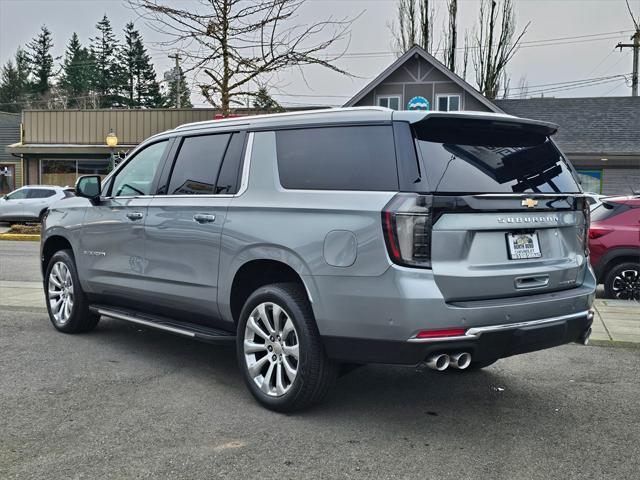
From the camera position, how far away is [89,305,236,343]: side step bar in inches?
194

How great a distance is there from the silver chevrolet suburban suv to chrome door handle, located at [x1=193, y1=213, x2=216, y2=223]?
0.04ft

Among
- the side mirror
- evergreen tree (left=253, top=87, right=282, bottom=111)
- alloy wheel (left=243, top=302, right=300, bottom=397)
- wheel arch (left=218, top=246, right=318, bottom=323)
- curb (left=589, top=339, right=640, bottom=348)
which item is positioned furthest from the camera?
evergreen tree (left=253, top=87, right=282, bottom=111)

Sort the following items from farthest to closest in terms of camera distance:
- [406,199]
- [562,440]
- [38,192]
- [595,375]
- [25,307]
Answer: [38,192] → [25,307] → [595,375] → [562,440] → [406,199]

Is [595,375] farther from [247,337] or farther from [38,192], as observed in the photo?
[38,192]

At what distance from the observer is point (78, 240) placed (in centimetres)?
649

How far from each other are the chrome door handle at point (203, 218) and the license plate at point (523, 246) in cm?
210

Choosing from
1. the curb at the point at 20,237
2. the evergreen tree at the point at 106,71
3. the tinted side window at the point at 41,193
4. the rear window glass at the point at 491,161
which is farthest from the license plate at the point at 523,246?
the evergreen tree at the point at 106,71

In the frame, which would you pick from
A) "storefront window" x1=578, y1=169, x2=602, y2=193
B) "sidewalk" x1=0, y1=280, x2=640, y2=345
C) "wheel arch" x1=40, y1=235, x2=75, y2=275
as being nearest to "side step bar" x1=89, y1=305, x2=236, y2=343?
"wheel arch" x1=40, y1=235, x2=75, y2=275

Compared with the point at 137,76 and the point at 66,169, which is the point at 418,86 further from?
the point at 137,76

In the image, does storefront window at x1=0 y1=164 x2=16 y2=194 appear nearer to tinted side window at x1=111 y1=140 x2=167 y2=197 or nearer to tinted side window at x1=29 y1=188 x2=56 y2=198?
tinted side window at x1=29 y1=188 x2=56 y2=198

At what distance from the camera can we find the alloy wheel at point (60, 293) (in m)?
6.68

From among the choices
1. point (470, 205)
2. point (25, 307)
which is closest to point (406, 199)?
point (470, 205)

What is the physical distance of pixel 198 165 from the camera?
535cm

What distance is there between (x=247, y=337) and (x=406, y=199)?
1579 mm
